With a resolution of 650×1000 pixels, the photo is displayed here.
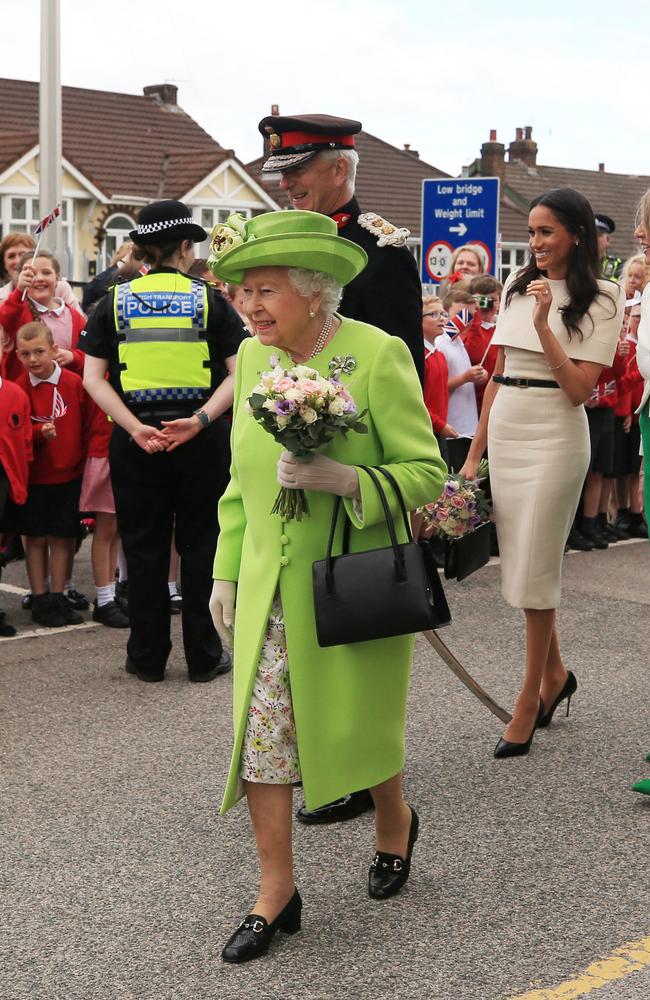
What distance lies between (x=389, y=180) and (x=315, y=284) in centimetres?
4568

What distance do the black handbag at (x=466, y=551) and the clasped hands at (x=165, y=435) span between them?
1612mm

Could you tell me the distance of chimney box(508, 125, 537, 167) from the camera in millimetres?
59719

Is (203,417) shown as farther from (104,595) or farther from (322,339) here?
(322,339)

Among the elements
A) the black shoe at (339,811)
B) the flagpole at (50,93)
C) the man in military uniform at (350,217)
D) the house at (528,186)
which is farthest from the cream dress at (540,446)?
the house at (528,186)

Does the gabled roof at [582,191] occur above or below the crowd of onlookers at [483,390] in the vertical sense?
above

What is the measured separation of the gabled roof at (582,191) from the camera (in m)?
51.2

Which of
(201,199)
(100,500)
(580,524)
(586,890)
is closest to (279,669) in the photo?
(586,890)

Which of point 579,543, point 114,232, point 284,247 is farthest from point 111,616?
point 114,232

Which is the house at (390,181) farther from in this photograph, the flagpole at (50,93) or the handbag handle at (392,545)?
the handbag handle at (392,545)

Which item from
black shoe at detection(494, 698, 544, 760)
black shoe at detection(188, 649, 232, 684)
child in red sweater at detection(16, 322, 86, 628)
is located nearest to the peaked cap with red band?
black shoe at detection(494, 698, 544, 760)

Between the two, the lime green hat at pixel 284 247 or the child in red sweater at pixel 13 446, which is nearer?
the lime green hat at pixel 284 247

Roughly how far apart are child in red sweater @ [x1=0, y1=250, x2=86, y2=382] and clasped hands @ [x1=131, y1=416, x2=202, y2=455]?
1.96 meters

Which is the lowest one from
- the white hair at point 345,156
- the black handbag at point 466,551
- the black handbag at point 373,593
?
the black handbag at point 466,551

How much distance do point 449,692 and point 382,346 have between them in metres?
3.11
